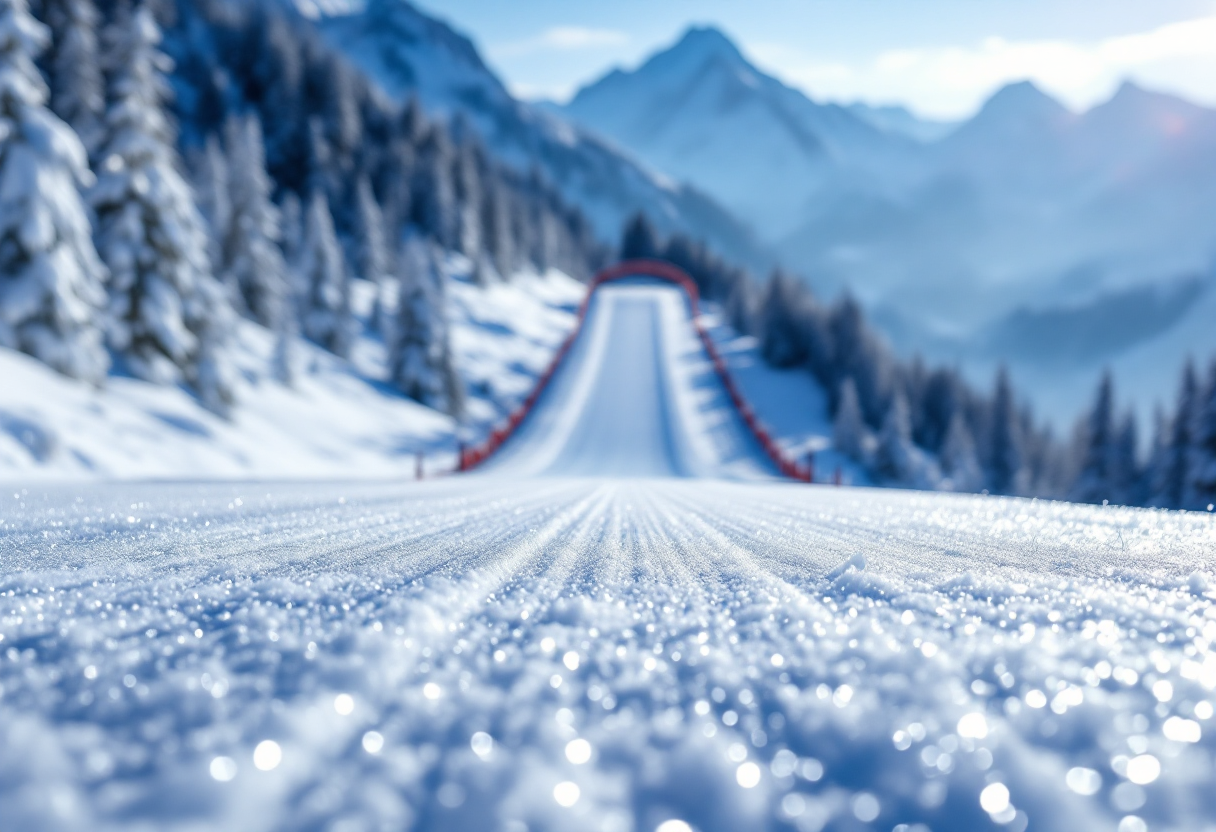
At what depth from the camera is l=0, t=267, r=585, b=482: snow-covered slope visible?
11195mm

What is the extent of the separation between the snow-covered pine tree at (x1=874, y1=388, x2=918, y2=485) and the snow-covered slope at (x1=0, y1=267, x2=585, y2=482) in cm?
2388

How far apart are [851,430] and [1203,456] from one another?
27.2m

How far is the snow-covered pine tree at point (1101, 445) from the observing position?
40812 mm

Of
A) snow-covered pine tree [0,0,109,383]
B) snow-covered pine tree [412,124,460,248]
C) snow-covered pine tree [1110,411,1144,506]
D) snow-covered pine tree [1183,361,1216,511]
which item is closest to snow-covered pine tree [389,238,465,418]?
snow-covered pine tree [0,0,109,383]

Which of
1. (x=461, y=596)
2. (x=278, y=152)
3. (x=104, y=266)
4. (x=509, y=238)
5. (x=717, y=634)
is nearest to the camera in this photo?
(x=717, y=634)

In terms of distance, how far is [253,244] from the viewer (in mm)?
30812

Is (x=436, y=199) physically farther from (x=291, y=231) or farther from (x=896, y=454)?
(x=896, y=454)

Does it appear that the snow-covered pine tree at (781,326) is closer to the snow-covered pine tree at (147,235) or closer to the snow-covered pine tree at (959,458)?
the snow-covered pine tree at (959,458)

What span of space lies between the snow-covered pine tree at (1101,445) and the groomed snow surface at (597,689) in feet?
153

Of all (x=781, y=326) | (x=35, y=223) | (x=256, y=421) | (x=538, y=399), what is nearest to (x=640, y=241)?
(x=781, y=326)

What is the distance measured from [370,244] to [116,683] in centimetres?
5099

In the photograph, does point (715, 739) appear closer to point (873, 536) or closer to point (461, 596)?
point (461, 596)

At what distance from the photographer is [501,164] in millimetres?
94375

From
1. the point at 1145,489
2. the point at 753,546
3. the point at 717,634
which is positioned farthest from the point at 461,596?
the point at 1145,489
